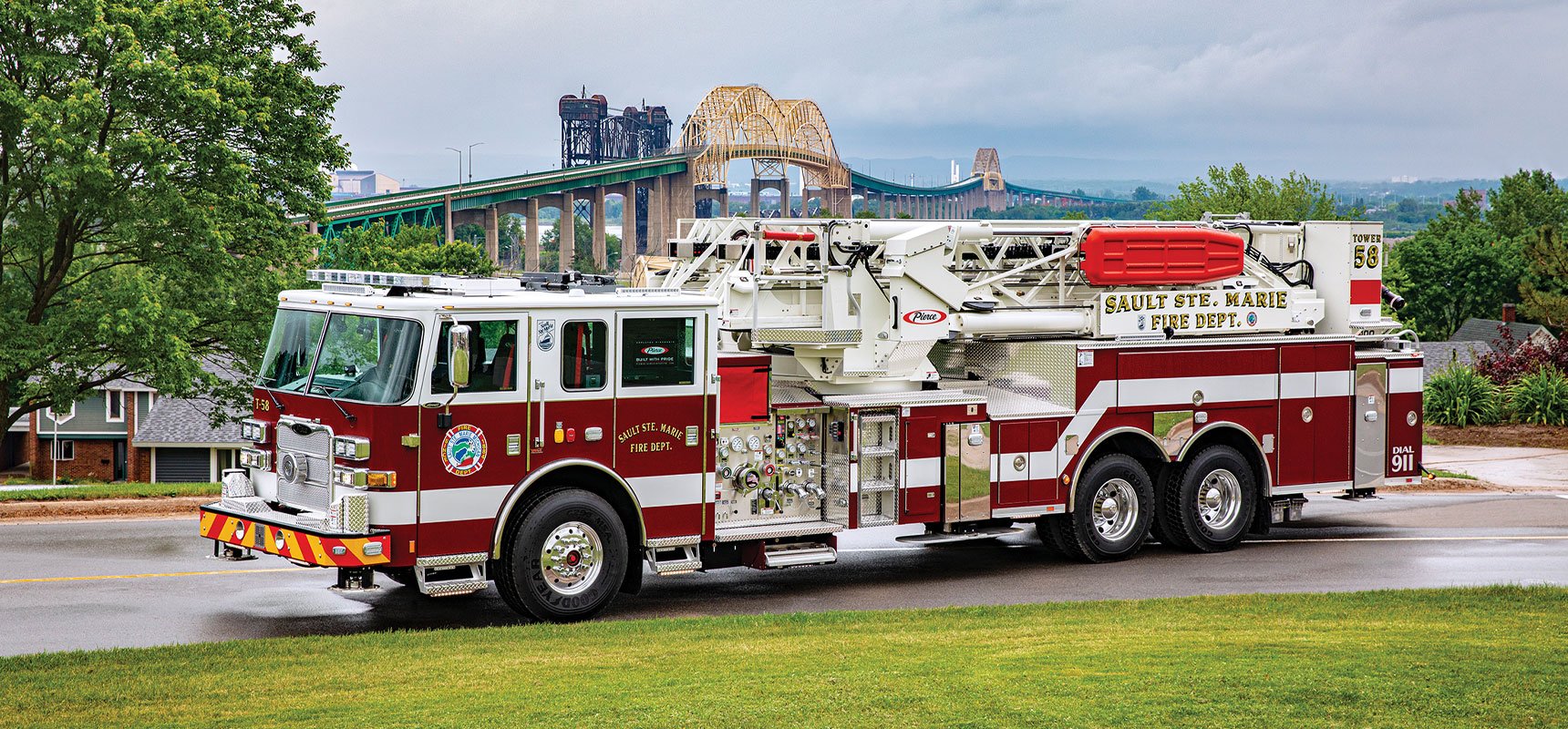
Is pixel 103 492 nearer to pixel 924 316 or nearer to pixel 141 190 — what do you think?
pixel 141 190

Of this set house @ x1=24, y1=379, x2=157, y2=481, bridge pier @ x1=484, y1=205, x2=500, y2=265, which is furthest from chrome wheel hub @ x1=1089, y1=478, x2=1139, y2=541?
bridge pier @ x1=484, y1=205, x2=500, y2=265

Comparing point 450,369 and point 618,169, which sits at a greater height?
point 618,169

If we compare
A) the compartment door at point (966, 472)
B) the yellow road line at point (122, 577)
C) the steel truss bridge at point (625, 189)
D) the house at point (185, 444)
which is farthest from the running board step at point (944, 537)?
the steel truss bridge at point (625, 189)

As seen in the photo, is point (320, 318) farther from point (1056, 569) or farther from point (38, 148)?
point (38, 148)

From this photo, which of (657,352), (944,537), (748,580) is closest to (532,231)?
(748,580)

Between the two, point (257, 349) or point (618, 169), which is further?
point (618, 169)

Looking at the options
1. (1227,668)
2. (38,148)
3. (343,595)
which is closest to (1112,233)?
(1227,668)

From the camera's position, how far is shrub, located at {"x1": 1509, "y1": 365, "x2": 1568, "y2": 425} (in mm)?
30797

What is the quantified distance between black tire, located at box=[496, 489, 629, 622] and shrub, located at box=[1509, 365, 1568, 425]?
80.3 feet

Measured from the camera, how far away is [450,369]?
11602 mm

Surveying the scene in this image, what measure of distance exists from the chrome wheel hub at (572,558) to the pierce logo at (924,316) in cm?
392

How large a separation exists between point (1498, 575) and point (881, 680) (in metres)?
8.80

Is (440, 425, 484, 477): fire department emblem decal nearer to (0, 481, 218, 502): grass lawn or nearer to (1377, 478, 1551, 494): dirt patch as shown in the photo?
(0, 481, 218, 502): grass lawn

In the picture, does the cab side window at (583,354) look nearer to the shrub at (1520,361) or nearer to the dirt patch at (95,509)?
the dirt patch at (95,509)
